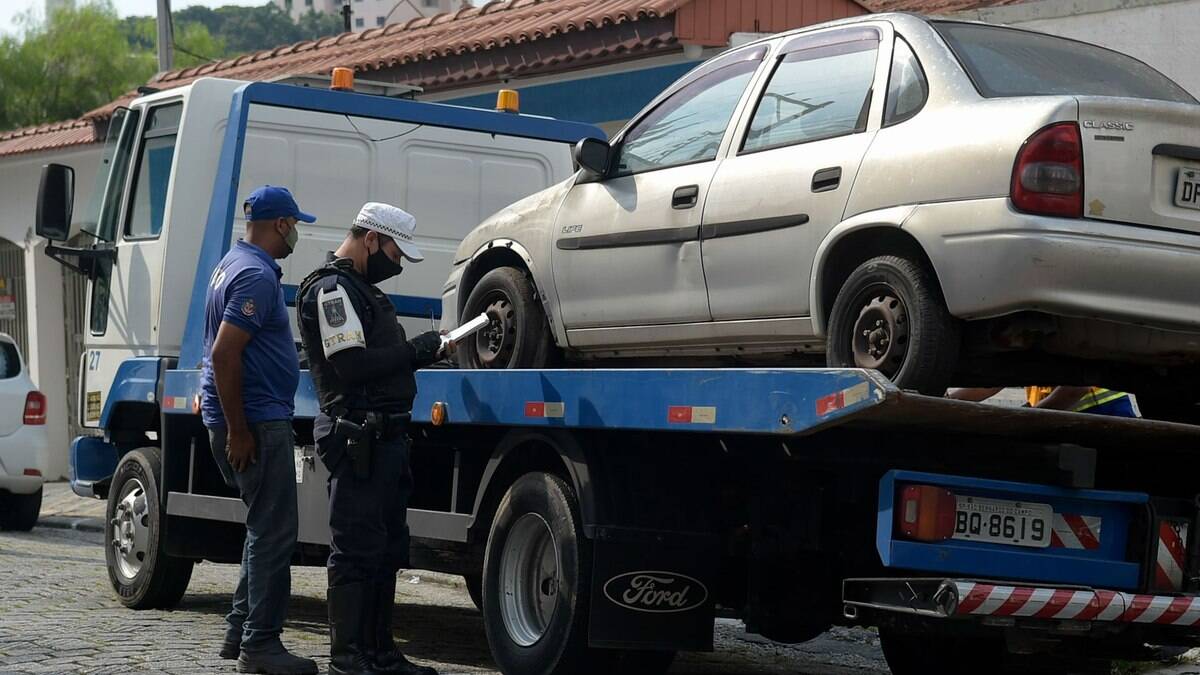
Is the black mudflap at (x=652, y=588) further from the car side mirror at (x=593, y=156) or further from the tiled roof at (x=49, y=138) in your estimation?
the tiled roof at (x=49, y=138)

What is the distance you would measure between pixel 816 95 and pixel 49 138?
52.5ft

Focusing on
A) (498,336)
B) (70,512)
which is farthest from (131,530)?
(70,512)

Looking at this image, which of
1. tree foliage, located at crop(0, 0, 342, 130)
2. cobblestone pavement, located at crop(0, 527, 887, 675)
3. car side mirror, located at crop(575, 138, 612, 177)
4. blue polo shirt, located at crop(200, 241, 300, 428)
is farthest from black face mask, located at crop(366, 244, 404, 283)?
tree foliage, located at crop(0, 0, 342, 130)

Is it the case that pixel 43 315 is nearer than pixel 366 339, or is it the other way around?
pixel 366 339

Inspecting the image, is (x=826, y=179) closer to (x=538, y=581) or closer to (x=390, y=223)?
(x=390, y=223)

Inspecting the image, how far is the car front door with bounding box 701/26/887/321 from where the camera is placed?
6062 mm

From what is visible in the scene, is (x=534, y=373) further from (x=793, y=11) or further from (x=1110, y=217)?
(x=793, y=11)

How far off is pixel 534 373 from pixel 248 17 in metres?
94.2

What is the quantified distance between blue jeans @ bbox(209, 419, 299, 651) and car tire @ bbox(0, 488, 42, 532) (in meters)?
8.57

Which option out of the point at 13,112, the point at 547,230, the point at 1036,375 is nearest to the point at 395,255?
the point at 547,230

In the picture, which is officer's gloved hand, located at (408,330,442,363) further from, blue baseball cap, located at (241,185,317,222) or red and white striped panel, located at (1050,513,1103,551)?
red and white striped panel, located at (1050,513,1103,551)

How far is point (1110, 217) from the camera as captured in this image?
17.8ft

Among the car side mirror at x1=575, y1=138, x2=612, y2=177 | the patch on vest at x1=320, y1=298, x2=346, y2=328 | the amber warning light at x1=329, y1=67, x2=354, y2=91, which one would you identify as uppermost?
the amber warning light at x1=329, y1=67, x2=354, y2=91

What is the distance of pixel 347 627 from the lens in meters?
6.85
